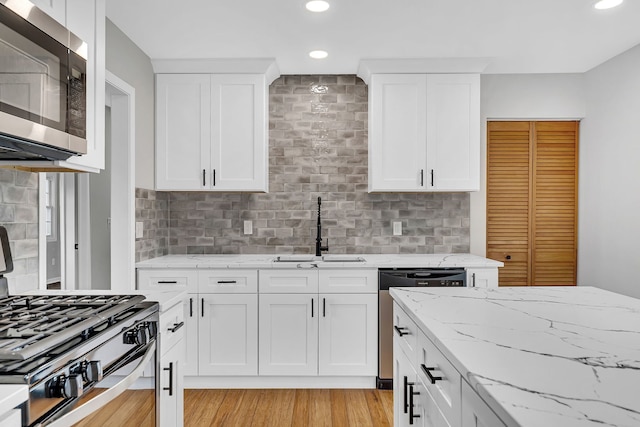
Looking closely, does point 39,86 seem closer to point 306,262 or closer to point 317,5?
point 317,5

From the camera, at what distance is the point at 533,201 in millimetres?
3873

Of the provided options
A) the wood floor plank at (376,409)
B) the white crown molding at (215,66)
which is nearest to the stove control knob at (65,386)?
the wood floor plank at (376,409)

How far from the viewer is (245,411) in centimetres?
286

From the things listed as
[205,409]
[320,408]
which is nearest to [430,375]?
[320,408]

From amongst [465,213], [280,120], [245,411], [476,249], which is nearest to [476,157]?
[465,213]

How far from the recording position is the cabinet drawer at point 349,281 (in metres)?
3.18

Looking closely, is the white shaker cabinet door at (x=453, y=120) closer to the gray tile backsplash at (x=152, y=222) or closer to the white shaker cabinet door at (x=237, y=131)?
the white shaker cabinet door at (x=237, y=131)

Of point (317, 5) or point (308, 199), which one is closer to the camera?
point (317, 5)

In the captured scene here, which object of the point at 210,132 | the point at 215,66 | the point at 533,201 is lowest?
the point at 533,201

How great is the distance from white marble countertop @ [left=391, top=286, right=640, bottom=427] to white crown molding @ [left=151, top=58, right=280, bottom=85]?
2.27 metres

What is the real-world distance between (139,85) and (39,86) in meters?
1.95

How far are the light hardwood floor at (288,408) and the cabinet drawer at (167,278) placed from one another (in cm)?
77

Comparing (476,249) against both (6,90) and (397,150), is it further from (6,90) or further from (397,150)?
(6,90)

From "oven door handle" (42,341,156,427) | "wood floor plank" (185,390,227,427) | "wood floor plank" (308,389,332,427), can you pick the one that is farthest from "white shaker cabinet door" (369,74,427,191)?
"oven door handle" (42,341,156,427)
